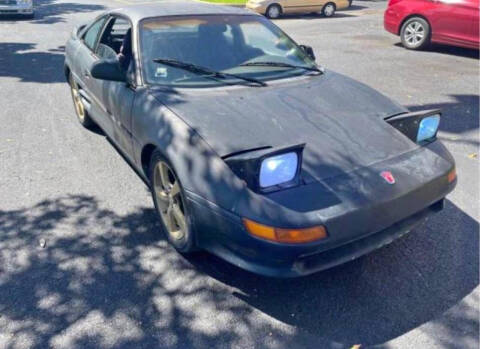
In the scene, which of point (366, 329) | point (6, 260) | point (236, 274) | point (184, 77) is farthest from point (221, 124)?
point (6, 260)

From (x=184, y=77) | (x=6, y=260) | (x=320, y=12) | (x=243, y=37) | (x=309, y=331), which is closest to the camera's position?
(x=309, y=331)

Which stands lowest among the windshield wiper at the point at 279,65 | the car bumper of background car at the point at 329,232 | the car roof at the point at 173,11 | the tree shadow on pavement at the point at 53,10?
the tree shadow on pavement at the point at 53,10

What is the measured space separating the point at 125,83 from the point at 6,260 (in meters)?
1.58

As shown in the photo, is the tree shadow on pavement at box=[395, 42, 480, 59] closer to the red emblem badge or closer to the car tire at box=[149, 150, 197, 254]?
the red emblem badge

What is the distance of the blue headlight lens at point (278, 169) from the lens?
224 cm

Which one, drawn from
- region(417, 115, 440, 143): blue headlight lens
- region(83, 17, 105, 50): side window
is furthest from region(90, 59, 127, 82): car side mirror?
region(417, 115, 440, 143): blue headlight lens

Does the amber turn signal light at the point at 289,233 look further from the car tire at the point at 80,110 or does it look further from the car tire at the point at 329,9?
the car tire at the point at 329,9

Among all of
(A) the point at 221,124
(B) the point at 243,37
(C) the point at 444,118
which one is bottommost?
(C) the point at 444,118

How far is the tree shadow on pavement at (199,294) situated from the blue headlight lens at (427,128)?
0.77 m

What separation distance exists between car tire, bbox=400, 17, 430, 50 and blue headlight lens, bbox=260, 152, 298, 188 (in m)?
8.33

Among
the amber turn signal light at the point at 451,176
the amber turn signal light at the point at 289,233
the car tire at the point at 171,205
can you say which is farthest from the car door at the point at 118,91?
the amber turn signal light at the point at 451,176

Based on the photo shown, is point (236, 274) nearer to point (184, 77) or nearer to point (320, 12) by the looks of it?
point (184, 77)

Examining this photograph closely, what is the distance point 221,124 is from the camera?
2668mm

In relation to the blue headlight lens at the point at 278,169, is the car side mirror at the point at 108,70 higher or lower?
higher
